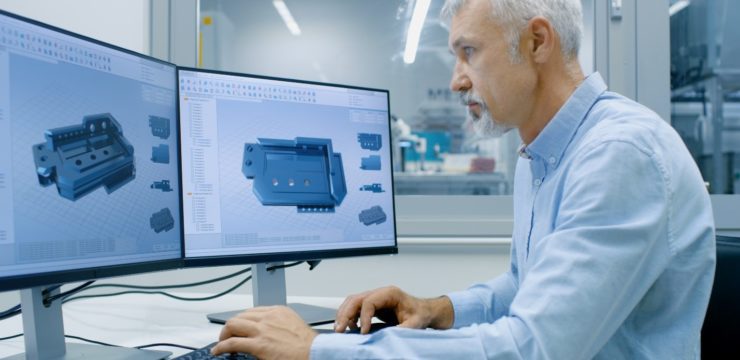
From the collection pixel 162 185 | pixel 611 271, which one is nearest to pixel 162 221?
pixel 162 185

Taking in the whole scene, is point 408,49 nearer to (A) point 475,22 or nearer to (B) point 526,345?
(A) point 475,22

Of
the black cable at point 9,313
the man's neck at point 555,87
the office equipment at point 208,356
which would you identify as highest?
the man's neck at point 555,87

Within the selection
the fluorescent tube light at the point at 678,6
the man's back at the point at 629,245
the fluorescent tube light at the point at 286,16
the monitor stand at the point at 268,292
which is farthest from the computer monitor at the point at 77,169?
the fluorescent tube light at the point at 678,6

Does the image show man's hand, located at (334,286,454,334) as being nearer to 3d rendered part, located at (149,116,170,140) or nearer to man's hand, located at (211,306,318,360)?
man's hand, located at (211,306,318,360)

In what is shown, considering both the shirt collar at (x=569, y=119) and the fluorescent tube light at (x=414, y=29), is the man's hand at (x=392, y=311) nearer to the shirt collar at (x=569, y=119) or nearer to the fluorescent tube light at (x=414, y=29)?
the shirt collar at (x=569, y=119)

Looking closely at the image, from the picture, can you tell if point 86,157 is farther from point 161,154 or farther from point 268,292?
point 268,292

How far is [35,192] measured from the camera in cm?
87

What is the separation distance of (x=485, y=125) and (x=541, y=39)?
17cm

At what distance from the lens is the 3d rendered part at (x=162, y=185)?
1096 mm

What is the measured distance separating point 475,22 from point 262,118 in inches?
19.5

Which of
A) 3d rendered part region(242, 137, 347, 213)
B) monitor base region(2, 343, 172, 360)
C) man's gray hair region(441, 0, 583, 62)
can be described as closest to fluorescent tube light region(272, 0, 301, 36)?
3d rendered part region(242, 137, 347, 213)

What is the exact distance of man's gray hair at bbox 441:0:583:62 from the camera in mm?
976

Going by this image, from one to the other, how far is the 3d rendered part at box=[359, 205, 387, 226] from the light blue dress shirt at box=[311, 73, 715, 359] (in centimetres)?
56

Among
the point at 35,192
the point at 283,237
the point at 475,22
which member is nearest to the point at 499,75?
the point at 475,22
